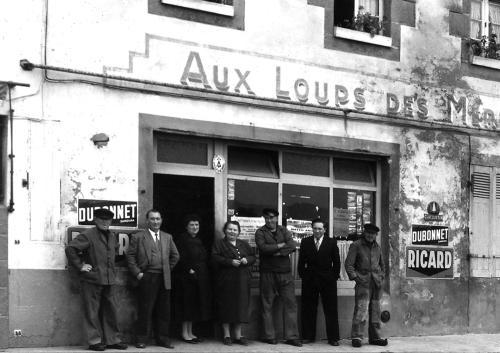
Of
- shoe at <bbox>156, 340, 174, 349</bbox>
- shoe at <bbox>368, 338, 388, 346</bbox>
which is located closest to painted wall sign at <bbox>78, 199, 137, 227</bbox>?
shoe at <bbox>156, 340, 174, 349</bbox>

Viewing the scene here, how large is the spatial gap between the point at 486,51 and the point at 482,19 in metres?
0.60

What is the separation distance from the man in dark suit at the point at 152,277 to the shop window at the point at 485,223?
6.30m

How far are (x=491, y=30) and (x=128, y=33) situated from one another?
7.43 metres

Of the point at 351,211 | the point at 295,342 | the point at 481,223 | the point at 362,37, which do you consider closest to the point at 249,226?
the point at 295,342

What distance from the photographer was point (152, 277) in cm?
1283

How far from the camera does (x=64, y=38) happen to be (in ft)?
41.4

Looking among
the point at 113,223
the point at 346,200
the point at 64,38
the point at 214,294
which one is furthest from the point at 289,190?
the point at 64,38

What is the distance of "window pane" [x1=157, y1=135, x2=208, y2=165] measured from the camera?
13.7m

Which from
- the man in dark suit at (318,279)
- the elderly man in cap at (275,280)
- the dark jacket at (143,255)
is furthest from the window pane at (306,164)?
the dark jacket at (143,255)

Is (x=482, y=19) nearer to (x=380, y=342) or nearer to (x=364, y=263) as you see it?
(x=364, y=263)

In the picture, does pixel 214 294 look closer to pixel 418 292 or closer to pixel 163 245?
pixel 163 245

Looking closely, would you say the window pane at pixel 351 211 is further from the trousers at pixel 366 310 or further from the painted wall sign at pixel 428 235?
the trousers at pixel 366 310

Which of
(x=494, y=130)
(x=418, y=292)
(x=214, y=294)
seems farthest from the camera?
(x=494, y=130)

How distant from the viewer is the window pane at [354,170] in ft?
51.7
